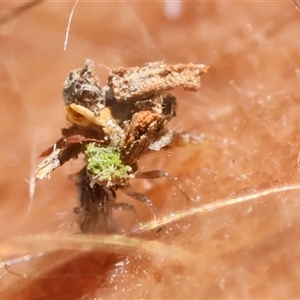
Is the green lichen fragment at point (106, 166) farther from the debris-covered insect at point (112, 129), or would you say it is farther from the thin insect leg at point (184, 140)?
the thin insect leg at point (184, 140)

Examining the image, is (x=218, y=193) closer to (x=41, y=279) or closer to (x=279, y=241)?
(x=279, y=241)

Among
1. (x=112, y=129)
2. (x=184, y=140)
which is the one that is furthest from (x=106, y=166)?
(x=184, y=140)

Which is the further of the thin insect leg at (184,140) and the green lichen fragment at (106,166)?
the thin insect leg at (184,140)

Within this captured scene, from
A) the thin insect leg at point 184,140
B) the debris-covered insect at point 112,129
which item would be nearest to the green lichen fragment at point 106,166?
the debris-covered insect at point 112,129

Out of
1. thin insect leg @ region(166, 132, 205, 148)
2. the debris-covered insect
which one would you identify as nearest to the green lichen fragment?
the debris-covered insect

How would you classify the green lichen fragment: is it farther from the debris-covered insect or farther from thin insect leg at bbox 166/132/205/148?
thin insect leg at bbox 166/132/205/148

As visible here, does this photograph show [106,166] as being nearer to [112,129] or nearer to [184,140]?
[112,129]
